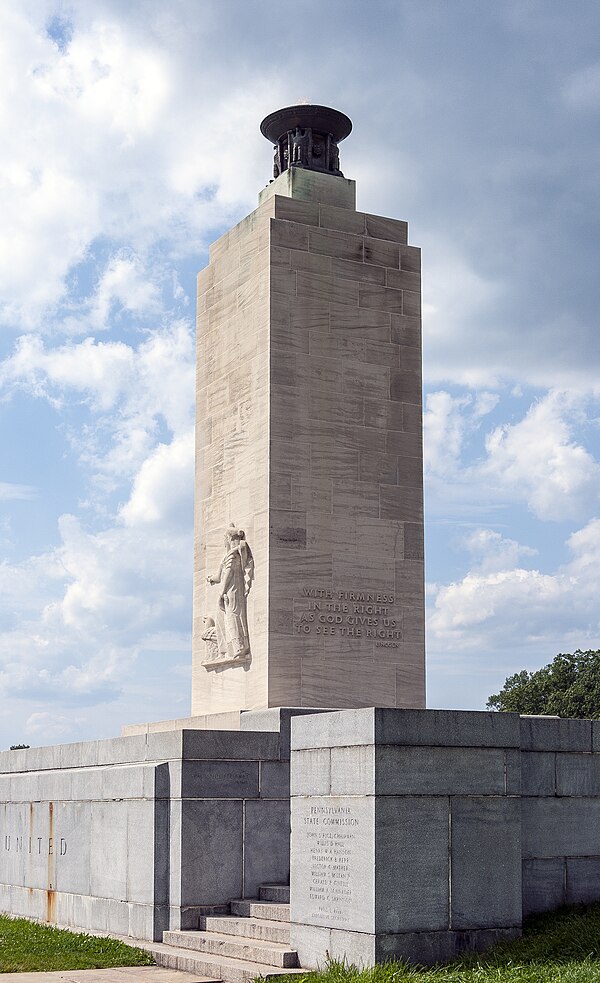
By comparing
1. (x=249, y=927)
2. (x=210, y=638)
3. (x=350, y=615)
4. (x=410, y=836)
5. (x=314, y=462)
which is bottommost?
(x=249, y=927)

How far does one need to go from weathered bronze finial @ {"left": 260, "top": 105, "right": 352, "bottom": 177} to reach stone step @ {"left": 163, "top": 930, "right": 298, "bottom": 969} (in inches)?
616

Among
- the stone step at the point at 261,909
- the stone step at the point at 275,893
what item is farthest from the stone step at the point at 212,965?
the stone step at the point at 275,893

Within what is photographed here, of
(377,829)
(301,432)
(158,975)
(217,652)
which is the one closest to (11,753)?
(217,652)

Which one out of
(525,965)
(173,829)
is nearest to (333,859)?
(525,965)

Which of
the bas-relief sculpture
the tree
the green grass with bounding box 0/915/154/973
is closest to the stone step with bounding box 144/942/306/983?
the green grass with bounding box 0/915/154/973

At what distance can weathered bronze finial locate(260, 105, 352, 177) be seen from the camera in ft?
82.5

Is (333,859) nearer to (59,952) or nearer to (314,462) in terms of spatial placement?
(59,952)

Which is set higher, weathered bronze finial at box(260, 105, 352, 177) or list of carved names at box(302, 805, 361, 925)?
weathered bronze finial at box(260, 105, 352, 177)

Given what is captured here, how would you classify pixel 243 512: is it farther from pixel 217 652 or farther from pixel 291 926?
pixel 291 926

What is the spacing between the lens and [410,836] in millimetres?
12055

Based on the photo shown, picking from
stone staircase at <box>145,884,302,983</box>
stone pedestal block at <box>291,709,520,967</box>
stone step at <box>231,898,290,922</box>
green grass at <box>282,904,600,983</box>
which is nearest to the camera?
green grass at <box>282,904,600,983</box>

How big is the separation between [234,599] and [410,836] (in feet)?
37.3

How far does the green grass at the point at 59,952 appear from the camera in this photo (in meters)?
13.9

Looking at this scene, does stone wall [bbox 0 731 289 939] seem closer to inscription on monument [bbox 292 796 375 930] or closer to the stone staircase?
the stone staircase
